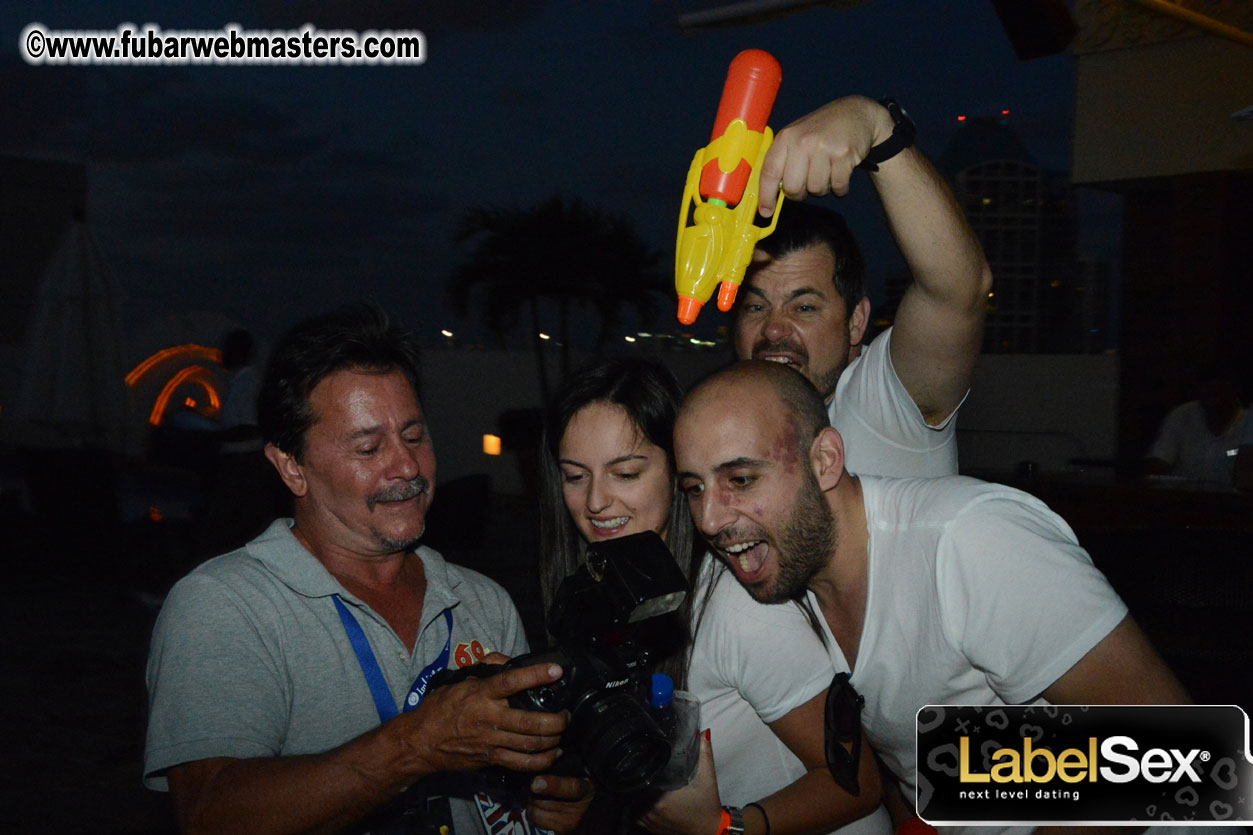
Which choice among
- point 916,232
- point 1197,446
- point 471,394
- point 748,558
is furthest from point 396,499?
point 471,394

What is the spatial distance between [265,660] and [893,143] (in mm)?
1731

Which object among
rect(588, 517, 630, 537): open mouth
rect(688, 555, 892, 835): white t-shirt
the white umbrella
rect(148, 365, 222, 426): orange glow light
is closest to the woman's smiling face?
rect(588, 517, 630, 537): open mouth

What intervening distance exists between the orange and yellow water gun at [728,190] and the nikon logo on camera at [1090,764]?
1.12m

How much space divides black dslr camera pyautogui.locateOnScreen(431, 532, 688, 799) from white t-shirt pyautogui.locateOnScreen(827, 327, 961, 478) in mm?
855

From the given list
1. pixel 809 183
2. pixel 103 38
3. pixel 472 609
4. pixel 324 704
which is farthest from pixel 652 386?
pixel 103 38

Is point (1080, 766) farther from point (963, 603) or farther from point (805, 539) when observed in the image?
point (805, 539)

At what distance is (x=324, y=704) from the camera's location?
7.05ft

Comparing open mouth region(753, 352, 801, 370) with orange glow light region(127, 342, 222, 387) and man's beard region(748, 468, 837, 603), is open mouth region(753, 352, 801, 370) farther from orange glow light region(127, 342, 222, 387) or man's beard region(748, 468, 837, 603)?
orange glow light region(127, 342, 222, 387)

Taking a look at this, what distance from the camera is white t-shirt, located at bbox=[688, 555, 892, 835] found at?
2223mm

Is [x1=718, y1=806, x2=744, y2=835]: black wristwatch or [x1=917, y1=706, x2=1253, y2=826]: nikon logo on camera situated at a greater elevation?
[x1=917, y1=706, x2=1253, y2=826]: nikon logo on camera

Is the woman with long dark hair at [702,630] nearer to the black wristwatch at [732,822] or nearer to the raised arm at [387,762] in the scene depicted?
the black wristwatch at [732,822]

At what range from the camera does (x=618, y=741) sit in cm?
173

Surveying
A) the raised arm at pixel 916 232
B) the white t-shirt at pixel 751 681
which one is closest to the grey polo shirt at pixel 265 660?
the white t-shirt at pixel 751 681

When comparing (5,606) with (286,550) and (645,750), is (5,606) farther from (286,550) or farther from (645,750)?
(645,750)
